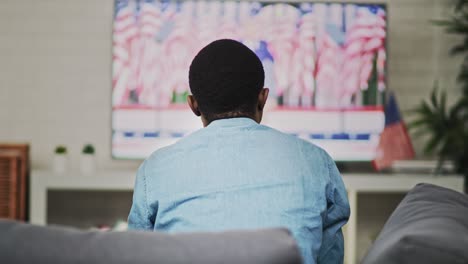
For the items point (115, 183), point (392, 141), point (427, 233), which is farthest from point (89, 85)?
point (427, 233)

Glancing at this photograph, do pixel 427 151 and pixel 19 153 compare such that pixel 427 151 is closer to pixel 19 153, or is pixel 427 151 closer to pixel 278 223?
pixel 19 153

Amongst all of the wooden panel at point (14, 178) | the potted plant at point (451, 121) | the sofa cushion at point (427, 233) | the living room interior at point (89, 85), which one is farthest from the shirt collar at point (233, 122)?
the living room interior at point (89, 85)

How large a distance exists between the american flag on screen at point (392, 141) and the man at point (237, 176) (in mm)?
2722

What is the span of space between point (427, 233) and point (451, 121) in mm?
3343

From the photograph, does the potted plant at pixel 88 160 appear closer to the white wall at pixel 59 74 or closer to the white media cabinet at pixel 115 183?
the white media cabinet at pixel 115 183

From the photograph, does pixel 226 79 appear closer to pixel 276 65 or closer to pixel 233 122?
pixel 233 122

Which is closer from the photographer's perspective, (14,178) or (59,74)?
(14,178)

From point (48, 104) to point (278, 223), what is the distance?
345 centimetres

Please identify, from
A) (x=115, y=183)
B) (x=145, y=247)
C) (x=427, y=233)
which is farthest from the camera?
(x=115, y=183)

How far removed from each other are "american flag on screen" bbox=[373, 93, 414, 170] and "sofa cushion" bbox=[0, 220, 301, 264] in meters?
3.50

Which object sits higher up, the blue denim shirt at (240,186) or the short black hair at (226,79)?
the short black hair at (226,79)

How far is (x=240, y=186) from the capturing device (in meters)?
1.38

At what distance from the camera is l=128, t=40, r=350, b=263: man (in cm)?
137

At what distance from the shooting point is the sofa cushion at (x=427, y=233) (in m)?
1.04
